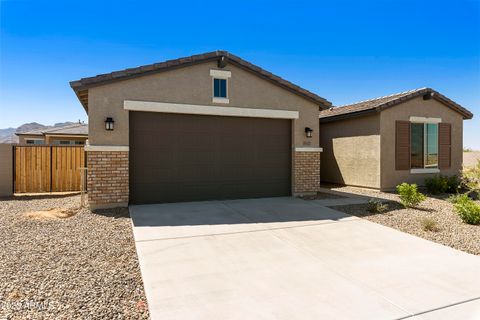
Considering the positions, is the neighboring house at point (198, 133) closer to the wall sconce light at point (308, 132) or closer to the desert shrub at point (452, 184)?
the wall sconce light at point (308, 132)

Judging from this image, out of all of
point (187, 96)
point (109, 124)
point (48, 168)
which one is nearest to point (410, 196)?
point (187, 96)

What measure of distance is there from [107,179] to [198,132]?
9.77 ft

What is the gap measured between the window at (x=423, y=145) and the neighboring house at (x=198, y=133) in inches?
185

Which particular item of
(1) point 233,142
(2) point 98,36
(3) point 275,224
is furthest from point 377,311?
(2) point 98,36

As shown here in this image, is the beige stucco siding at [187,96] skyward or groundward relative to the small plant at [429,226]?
skyward

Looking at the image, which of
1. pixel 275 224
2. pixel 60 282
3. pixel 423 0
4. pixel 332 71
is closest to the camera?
pixel 60 282

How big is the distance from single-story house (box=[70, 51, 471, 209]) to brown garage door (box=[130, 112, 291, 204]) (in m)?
0.03

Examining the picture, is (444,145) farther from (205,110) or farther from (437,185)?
(205,110)

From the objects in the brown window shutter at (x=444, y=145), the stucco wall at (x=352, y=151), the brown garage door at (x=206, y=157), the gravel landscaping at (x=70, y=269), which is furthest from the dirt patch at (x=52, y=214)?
the brown window shutter at (x=444, y=145)

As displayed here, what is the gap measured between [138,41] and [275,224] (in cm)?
971

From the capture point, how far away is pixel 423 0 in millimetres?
10719

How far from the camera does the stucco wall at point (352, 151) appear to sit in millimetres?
12185

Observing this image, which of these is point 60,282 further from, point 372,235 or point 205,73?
point 205,73

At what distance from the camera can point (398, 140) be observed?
1219 centimetres
